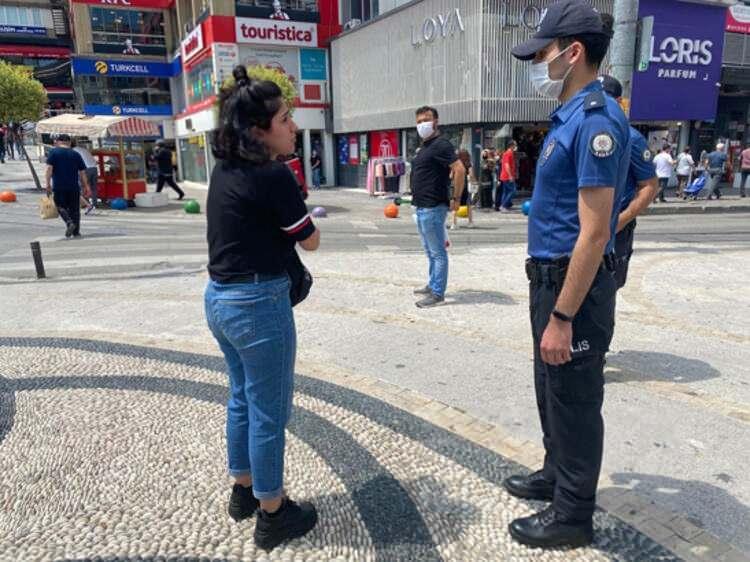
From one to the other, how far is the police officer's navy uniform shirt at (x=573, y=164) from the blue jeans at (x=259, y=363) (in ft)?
3.56

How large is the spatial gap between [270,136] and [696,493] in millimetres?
2664

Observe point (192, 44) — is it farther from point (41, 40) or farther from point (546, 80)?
point (41, 40)

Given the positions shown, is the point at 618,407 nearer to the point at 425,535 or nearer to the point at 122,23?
the point at 425,535

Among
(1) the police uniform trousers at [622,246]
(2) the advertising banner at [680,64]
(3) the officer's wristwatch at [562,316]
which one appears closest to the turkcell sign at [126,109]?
(2) the advertising banner at [680,64]

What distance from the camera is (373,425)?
3584 millimetres

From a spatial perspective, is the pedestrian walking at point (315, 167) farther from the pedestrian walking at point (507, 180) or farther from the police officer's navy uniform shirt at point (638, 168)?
the police officer's navy uniform shirt at point (638, 168)

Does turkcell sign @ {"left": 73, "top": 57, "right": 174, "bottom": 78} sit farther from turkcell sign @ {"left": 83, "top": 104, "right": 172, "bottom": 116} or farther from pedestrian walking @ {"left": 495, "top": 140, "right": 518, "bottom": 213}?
pedestrian walking @ {"left": 495, "top": 140, "right": 518, "bottom": 213}

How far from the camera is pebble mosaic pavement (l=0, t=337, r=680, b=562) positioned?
2.47m

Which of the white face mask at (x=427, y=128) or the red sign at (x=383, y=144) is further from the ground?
the red sign at (x=383, y=144)

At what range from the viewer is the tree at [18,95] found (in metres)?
19.9

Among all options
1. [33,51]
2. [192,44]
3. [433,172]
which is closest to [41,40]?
[33,51]

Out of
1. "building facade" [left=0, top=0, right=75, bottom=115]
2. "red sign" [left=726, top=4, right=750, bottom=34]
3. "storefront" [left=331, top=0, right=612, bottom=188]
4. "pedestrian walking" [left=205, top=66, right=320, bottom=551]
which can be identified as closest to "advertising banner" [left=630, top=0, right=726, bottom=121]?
"red sign" [left=726, top=4, right=750, bottom=34]

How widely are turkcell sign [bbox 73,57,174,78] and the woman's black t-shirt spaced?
120 feet

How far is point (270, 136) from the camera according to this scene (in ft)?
7.36
